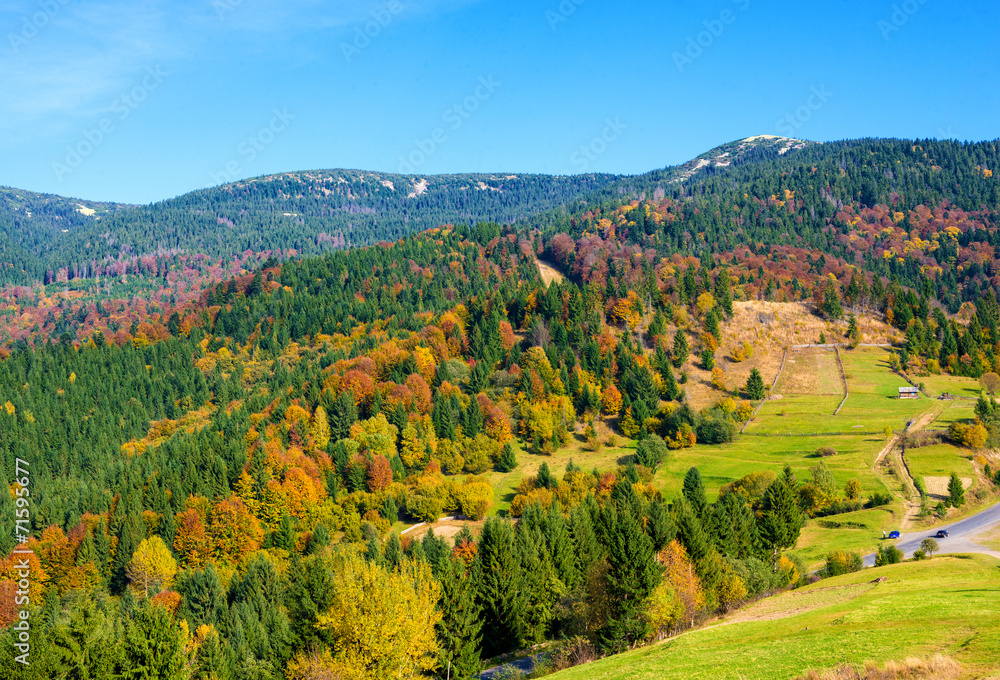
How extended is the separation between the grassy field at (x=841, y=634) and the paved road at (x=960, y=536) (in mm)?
25273

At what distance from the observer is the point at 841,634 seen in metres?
43.3

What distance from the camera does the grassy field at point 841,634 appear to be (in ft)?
125

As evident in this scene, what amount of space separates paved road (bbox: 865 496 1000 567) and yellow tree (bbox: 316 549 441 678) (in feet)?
202

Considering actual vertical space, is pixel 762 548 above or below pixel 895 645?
below

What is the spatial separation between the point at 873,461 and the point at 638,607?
8616 centimetres

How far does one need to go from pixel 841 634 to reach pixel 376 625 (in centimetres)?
2887

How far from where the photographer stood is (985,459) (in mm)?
124312

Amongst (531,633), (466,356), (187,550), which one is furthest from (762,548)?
(466,356)

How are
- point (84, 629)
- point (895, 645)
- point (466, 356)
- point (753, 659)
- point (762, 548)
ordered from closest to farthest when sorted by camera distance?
1. point (895, 645)
2. point (753, 659)
3. point (84, 629)
4. point (762, 548)
5. point (466, 356)

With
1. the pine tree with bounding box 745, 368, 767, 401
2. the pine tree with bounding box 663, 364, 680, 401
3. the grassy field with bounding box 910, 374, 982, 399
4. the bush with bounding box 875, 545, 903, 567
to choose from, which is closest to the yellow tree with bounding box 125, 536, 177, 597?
the bush with bounding box 875, 545, 903, 567

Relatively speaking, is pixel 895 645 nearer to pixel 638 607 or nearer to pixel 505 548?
pixel 638 607

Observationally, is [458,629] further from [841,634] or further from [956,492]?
[956,492]

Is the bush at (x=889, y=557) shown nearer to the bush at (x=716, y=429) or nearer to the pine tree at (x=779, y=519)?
the pine tree at (x=779, y=519)

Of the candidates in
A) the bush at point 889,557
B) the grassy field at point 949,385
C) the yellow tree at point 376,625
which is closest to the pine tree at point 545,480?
the bush at point 889,557
